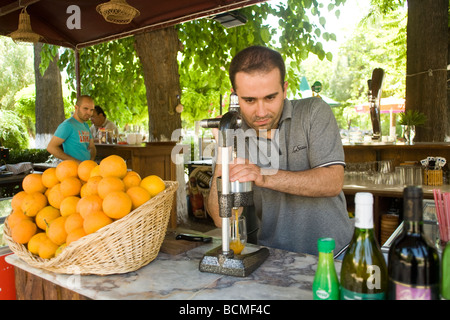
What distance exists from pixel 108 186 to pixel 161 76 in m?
3.64

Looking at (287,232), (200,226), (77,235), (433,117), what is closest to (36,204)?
(77,235)

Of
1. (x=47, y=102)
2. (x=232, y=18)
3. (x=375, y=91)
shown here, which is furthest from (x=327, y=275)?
(x=47, y=102)

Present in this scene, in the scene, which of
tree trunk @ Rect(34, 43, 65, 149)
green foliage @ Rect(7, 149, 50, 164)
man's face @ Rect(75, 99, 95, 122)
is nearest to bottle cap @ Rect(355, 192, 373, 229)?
man's face @ Rect(75, 99, 95, 122)

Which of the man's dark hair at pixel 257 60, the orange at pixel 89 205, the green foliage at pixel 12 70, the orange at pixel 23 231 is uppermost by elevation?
the green foliage at pixel 12 70

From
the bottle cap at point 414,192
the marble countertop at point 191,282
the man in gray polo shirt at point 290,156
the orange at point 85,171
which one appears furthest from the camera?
the man in gray polo shirt at point 290,156

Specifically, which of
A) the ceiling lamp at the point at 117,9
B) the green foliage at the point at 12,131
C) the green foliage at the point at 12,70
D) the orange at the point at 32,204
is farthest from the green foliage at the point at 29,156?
the green foliage at the point at 12,70

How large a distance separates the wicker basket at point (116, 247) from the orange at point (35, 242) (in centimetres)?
1

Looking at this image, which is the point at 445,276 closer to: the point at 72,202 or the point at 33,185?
the point at 72,202

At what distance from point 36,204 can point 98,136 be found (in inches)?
214

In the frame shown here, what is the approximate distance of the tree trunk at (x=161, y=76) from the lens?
14.8ft

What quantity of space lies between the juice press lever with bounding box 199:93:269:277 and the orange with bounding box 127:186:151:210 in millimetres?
250

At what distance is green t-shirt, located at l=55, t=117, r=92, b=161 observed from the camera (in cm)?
445

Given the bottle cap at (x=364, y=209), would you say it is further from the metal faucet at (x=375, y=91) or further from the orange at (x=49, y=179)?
the metal faucet at (x=375, y=91)

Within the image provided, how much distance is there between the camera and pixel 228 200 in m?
1.09
